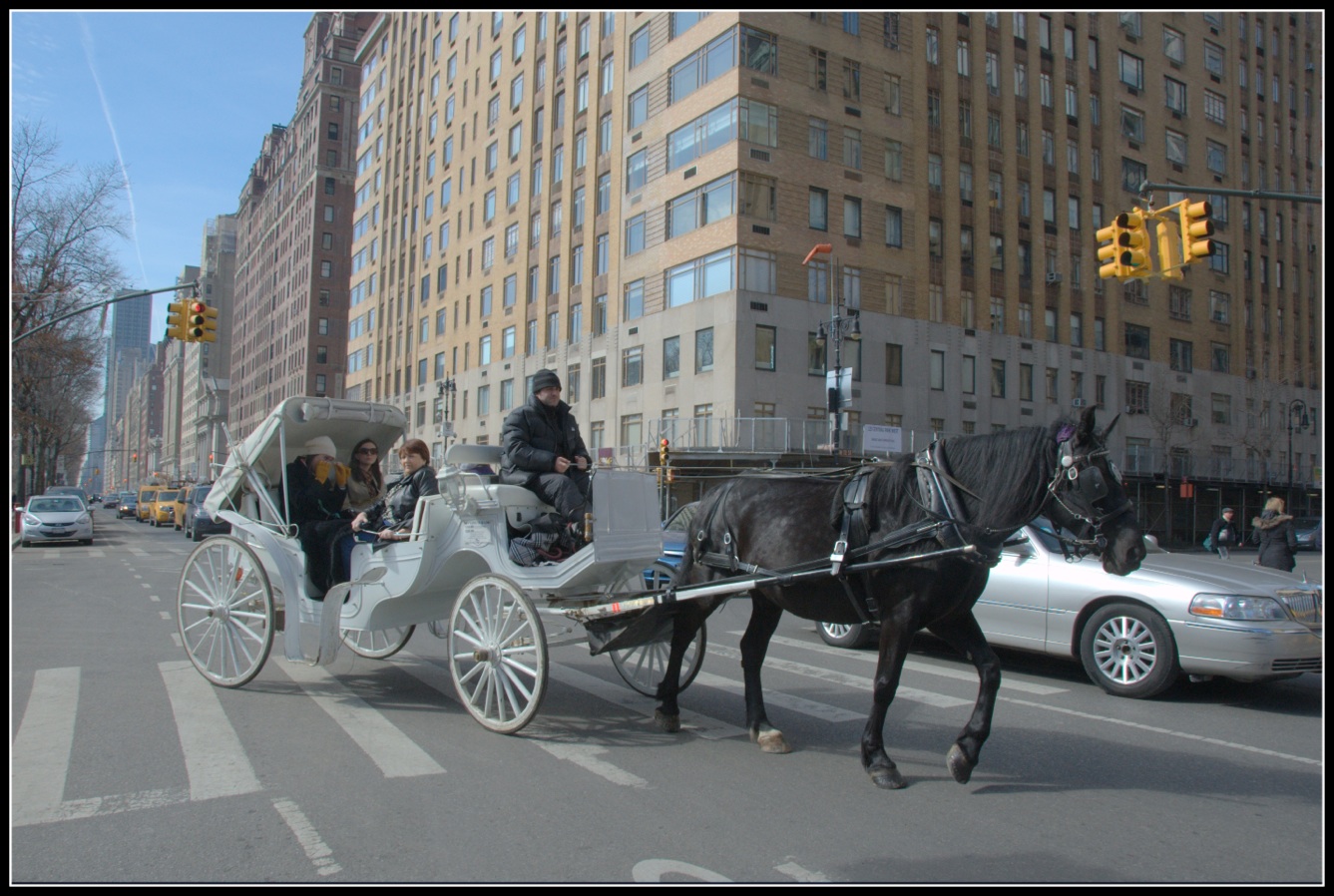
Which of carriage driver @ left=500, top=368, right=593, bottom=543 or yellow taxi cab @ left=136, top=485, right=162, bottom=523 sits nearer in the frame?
carriage driver @ left=500, top=368, right=593, bottom=543

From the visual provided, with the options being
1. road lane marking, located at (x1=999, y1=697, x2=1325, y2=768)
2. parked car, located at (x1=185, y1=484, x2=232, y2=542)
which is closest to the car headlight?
road lane marking, located at (x1=999, y1=697, x2=1325, y2=768)

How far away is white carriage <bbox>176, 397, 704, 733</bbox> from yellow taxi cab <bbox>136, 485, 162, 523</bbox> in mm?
46576

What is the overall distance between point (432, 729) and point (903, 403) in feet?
113

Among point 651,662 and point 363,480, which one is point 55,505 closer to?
point 363,480

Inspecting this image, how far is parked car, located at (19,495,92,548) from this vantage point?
90.4 ft

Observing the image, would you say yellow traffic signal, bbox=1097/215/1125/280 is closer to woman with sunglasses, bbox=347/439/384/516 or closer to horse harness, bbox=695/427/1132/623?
horse harness, bbox=695/427/1132/623

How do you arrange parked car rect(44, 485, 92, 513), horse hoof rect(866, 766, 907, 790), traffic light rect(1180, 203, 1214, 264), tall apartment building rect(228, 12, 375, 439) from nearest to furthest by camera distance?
horse hoof rect(866, 766, 907, 790) < traffic light rect(1180, 203, 1214, 264) < parked car rect(44, 485, 92, 513) < tall apartment building rect(228, 12, 375, 439)

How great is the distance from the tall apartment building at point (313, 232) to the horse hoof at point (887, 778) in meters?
90.4

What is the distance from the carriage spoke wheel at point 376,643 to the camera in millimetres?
8250

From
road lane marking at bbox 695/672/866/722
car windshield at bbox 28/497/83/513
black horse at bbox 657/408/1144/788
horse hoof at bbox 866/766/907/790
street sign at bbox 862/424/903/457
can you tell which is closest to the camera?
black horse at bbox 657/408/1144/788

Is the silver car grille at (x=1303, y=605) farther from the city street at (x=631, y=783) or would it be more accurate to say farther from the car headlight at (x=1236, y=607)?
the city street at (x=631, y=783)

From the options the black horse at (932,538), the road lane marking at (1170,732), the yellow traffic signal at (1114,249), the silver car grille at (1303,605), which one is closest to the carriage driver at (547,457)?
the black horse at (932,538)

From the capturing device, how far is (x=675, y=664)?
19.8 feet

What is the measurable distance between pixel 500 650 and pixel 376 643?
3.21m
